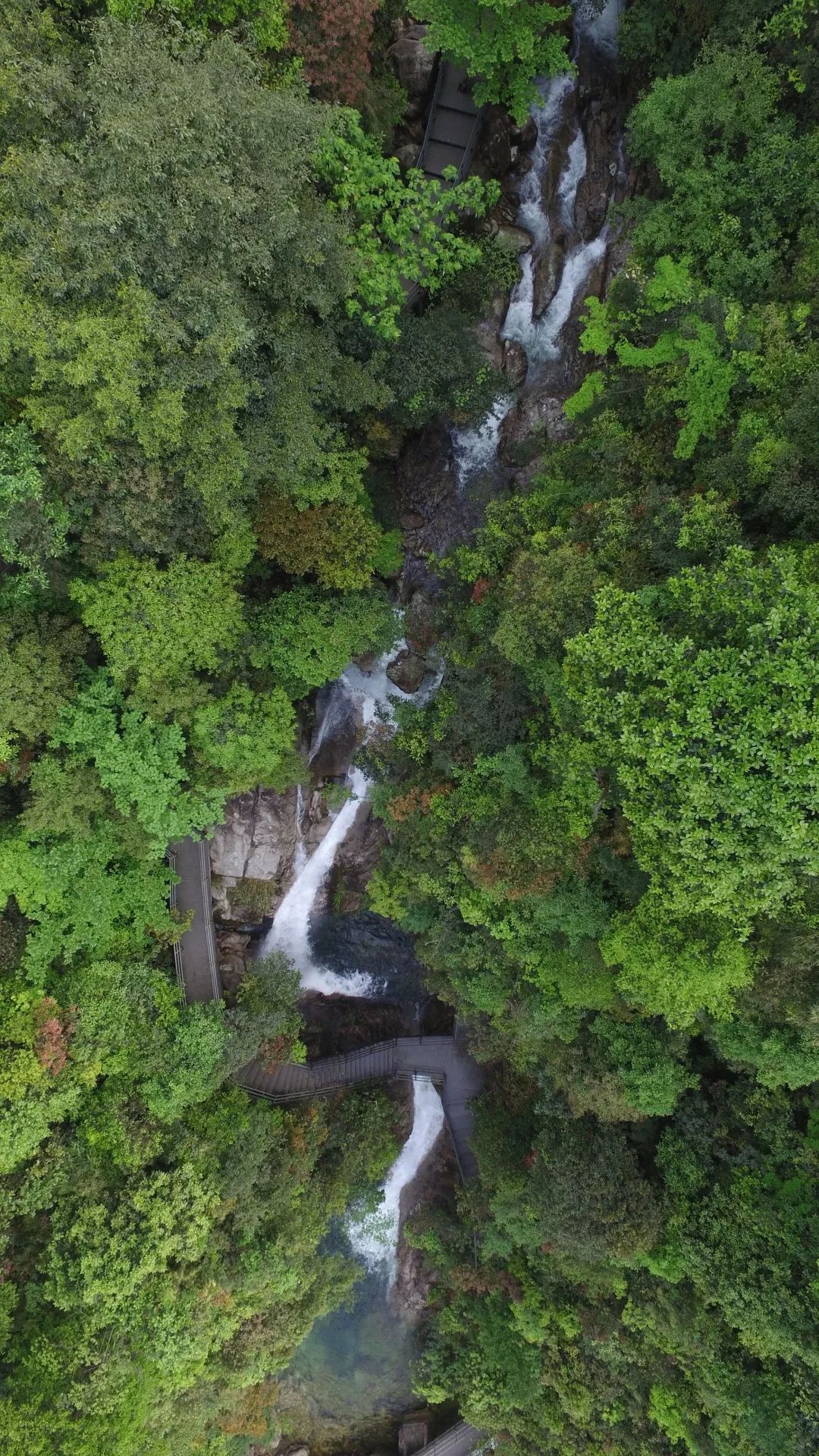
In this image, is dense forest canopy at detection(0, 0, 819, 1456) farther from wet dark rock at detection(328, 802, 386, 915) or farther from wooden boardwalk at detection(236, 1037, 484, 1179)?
wet dark rock at detection(328, 802, 386, 915)

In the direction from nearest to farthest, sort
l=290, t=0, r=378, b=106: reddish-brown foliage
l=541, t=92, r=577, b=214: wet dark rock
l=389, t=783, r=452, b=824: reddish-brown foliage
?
l=290, t=0, r=378, b=106: reddish-brown foliage < l=389, t=783, r=452, b=824: reddish-brown foliage < l=541, t=92, r=577, b=214: wet dark rock

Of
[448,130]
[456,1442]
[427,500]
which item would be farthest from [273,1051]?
[448,130]

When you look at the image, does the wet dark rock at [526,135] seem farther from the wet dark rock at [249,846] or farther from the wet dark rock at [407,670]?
the wet dark rock at [249,846]

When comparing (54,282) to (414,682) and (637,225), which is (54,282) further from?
(414,682)

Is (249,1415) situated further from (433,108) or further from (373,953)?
(433,108)

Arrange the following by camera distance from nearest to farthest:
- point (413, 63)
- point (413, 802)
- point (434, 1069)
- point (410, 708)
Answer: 1. point (413, 802)
2. point (413, 63)
3. point (410, 708)
4. point (434, 1069)

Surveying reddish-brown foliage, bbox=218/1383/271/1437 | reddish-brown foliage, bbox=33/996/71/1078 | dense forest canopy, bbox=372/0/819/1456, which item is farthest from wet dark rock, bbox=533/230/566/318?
reddish-brown foliage, bbox=218/1383/271/1437
